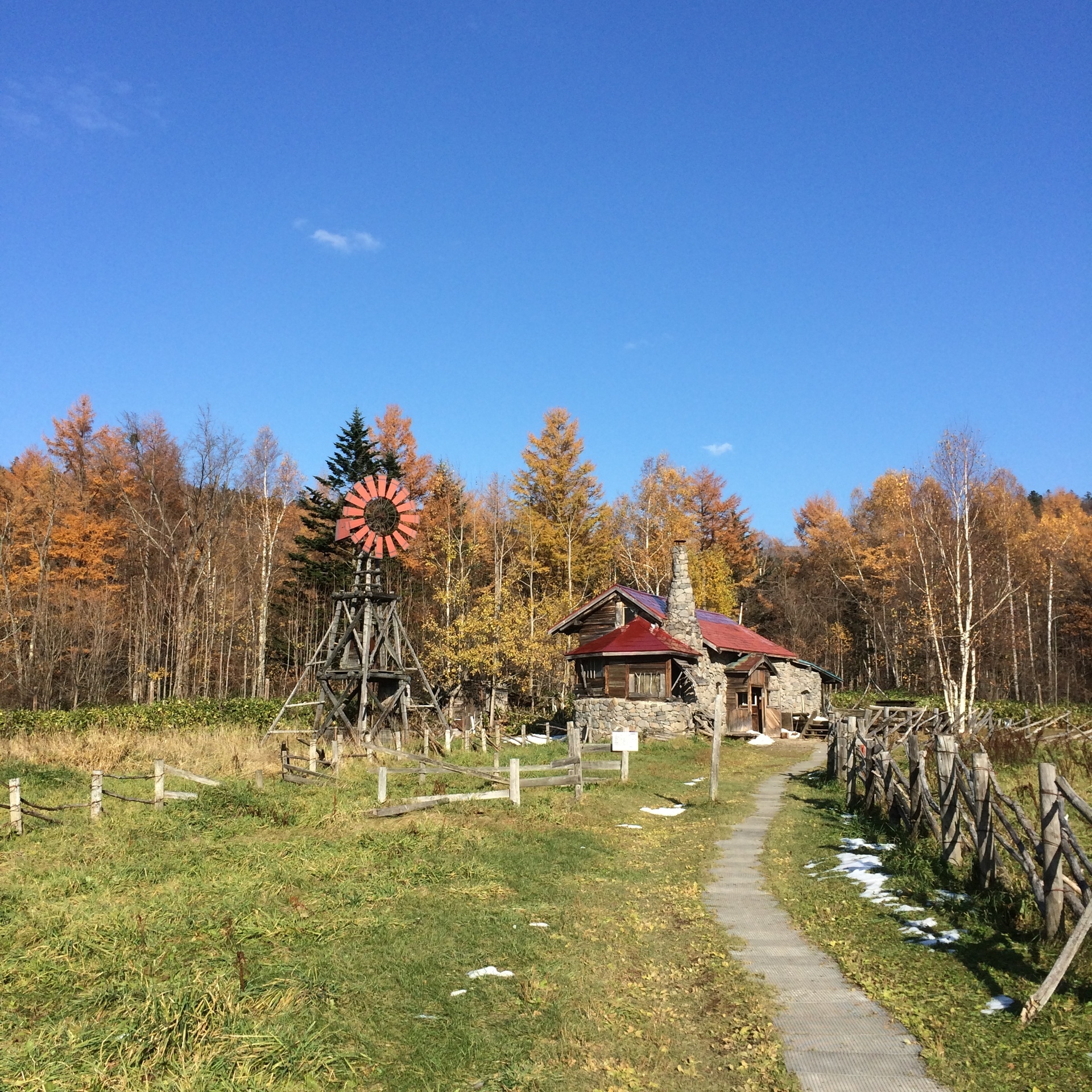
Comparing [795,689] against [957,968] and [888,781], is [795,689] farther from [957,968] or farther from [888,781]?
[957,968]

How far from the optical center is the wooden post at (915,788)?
12.3 metres

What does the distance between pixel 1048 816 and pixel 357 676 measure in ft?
70.3

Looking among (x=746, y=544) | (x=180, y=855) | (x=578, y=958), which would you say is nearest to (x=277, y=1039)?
(x=578, y=958)

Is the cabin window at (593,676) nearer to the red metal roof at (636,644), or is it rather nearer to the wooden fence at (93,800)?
the red metal roof at (636,644)

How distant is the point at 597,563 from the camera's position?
4712 centimetres

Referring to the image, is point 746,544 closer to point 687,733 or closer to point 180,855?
point 687,733

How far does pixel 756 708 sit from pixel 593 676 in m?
9.54

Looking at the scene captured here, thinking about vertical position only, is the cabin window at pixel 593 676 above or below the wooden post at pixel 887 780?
above

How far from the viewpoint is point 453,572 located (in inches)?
1757

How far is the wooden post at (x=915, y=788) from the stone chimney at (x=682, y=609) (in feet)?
70.3

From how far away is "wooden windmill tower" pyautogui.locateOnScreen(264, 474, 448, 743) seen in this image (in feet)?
86.4

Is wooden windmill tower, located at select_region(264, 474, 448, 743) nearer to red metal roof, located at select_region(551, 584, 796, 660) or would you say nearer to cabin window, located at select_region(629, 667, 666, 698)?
cabin window, located at select_region(629, 667, 666, 698)

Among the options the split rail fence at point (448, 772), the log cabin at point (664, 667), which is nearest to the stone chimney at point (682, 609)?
the log cabin at point (664, 667)

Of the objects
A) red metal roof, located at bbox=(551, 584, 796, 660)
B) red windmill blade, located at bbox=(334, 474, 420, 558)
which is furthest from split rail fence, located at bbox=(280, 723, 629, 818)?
red metal roof, located at bbox=(551, 584, 796, 660)
